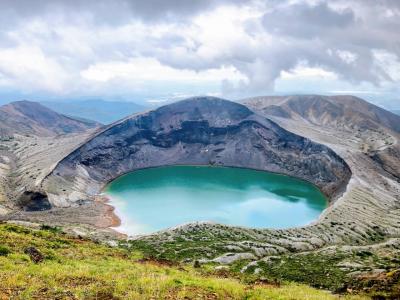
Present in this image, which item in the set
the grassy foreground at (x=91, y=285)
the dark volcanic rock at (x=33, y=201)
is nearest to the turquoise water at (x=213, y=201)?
the dark volcanic rock at (x=33, y=201)

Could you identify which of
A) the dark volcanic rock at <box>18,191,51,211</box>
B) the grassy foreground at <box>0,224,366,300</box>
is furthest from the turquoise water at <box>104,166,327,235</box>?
the grassy foreground at <box>0,224,366,300</box>

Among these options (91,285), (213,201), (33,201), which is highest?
(213,201)

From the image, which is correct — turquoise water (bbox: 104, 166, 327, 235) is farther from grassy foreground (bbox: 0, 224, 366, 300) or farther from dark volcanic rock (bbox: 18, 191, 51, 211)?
grassy foreground (bbox: 0, 224, 366, 300)

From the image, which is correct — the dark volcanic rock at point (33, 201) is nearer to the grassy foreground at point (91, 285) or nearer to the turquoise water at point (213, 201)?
Answer: the turquoise water at point (213, 201)

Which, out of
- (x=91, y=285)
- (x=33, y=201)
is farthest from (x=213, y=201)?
(x=91, y=285)

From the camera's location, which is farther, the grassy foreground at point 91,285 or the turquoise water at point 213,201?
the turquoise water at point 213,201

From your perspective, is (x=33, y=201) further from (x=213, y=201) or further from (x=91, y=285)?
(x=91, y=285)

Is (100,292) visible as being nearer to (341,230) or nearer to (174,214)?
(341,230)

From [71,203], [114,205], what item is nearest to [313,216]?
[114,205]
